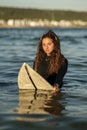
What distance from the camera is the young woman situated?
1022 centimetres

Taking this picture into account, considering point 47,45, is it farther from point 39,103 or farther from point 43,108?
point 43,108

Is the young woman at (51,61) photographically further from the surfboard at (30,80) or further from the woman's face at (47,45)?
the surfboard at (30,80)

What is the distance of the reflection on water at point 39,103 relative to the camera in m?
9.04

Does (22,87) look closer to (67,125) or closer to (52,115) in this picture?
(52,115)

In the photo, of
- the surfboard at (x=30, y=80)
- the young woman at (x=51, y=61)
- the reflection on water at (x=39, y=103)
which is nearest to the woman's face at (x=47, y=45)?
the young woman at (x=51, y=61)

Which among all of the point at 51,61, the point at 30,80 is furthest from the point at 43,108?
the point at 30,80

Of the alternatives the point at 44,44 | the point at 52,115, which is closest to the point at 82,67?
the point at 44,44

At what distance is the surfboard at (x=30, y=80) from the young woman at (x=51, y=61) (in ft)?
0.64

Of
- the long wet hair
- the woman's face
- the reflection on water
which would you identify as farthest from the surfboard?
the woman's face

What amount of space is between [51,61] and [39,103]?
108 centimetres

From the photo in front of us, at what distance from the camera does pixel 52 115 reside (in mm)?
8695

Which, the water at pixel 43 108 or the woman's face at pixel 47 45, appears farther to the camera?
the woman's face at pixel 47 45

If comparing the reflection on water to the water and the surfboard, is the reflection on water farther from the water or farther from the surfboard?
the surfboard

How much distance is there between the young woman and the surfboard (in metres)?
0.20
